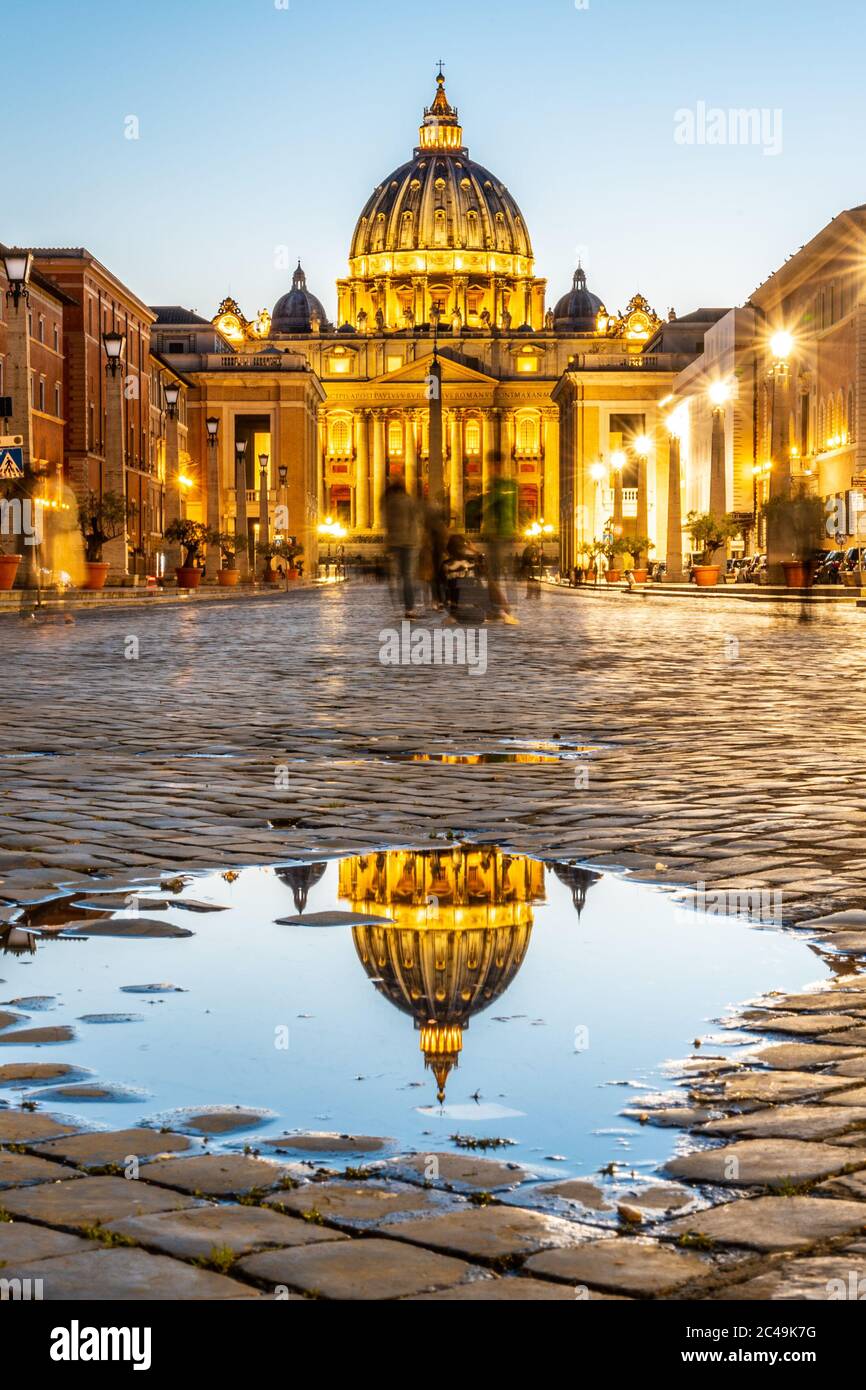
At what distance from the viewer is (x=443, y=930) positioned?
16.3 ft

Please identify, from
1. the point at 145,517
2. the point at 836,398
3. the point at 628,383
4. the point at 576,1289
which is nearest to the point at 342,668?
the point at 576,1289

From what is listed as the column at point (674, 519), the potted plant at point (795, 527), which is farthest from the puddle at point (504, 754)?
the column at point (674, 519)

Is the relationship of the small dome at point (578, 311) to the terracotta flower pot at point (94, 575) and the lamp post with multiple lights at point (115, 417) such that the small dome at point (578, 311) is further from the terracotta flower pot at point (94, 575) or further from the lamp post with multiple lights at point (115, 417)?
the terracotta flower pot at point (94, 575)

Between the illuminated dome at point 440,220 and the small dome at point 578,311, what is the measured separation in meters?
9.36

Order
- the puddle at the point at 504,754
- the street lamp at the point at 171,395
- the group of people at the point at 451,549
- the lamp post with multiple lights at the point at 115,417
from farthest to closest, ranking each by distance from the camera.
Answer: the street lamp at the point at 171,395 < the lamp post with multiple lights at the point at 115,417 < the group of people at the point at 451,549 < the puddle at the point at 504,754

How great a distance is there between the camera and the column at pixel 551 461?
5965 inches

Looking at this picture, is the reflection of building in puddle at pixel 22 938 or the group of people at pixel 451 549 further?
the group of people at pixel 451 549

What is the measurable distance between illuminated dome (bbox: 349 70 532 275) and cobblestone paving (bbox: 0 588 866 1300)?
6192 inches

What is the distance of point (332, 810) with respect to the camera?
25.0 feet

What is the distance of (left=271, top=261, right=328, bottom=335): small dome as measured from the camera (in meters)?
165

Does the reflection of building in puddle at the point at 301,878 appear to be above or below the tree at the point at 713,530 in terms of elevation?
below

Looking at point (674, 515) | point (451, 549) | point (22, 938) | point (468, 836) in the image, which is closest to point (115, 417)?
point (674, 515)

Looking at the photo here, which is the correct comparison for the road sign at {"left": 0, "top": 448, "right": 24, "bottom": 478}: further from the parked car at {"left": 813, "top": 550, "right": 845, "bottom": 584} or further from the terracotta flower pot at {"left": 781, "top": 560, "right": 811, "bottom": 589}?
the parked car at {"left": 813, "top": 550, "right": 845, "bottom": 584}

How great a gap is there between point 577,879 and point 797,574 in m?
37.2
